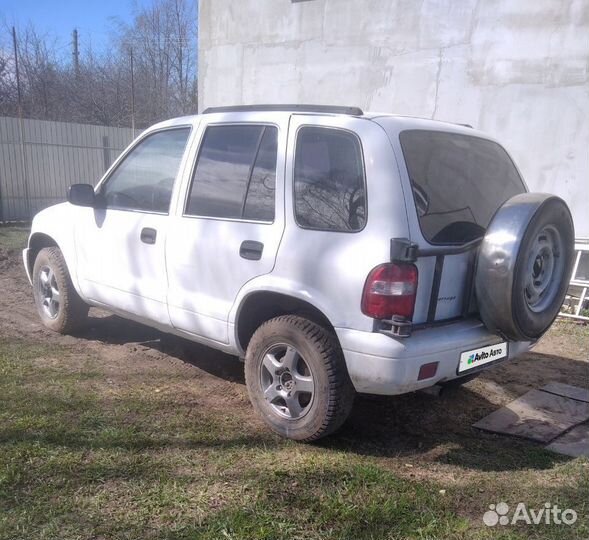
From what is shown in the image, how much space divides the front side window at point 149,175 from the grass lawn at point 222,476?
4.50ft

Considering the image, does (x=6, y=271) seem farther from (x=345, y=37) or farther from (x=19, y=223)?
(x=345, y=37)

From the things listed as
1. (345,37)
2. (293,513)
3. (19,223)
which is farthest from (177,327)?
(19,223)

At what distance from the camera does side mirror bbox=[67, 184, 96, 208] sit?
460 cm

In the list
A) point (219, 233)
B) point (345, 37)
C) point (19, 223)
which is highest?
point (345, 37)

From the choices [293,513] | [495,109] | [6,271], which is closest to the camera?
[293,513]

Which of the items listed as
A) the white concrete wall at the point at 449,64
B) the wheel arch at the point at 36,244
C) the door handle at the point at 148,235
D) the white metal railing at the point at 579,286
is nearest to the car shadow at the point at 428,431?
the door handle at the point at 148,235

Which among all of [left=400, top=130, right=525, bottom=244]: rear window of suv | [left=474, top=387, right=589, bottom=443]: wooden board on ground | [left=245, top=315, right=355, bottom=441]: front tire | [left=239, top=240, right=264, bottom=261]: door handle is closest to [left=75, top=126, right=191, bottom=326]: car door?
[left=239, top=240, right=264, bottom=261]: door handle

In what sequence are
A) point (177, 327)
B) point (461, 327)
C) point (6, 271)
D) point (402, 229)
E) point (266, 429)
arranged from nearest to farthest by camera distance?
point (402, 229), point (461, 327), point (266, 429), point (177, 327), point (6, 271)

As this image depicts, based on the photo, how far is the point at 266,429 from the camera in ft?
11.9

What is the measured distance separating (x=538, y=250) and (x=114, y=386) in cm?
296

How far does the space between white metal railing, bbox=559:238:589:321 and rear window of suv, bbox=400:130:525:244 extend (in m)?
3.54

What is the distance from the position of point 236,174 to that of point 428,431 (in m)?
2.06

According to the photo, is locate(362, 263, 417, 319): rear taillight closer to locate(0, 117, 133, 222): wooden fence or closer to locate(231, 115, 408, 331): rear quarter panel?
locate(231, 115, 408, 331): rear quarter panel

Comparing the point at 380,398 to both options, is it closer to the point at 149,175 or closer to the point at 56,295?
the point at 149,175
